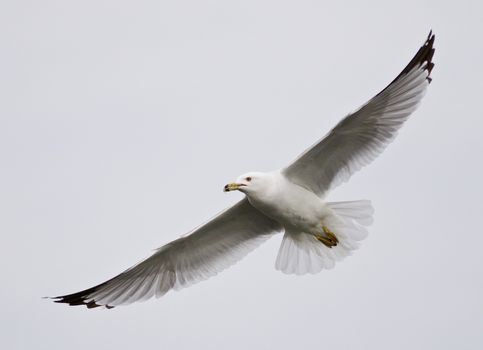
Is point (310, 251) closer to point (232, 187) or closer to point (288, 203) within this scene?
point (288, 203)

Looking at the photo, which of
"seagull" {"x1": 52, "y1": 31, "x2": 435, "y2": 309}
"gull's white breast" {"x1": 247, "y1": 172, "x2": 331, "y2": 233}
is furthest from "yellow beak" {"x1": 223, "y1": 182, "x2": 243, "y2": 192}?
"gull's white breast" {"x1": 247, "y1": 172, "x2": 331, "y2": 233}

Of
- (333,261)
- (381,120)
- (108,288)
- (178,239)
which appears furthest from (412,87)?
(108,288)

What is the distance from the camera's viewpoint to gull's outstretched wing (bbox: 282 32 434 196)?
1113 cm

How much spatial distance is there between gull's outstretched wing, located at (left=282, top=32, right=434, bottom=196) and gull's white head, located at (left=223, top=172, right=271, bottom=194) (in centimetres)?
29

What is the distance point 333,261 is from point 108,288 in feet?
8.44

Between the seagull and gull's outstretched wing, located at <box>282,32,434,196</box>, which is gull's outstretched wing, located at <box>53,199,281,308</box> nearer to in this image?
the seagull

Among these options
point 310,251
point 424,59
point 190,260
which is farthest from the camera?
point 190,260

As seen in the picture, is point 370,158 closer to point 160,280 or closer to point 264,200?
point 264,200

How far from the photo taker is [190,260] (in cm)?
1236

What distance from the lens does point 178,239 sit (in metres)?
12.0

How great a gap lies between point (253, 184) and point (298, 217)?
2.07ft

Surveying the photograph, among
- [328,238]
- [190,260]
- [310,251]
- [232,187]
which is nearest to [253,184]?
[232,187]

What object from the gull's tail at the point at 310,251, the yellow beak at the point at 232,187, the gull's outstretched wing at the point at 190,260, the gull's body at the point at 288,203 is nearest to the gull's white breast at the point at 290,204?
the gull's body at the point at 288,203

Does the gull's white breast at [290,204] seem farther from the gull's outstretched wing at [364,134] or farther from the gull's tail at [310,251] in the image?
the gull's tail at [310,251]
